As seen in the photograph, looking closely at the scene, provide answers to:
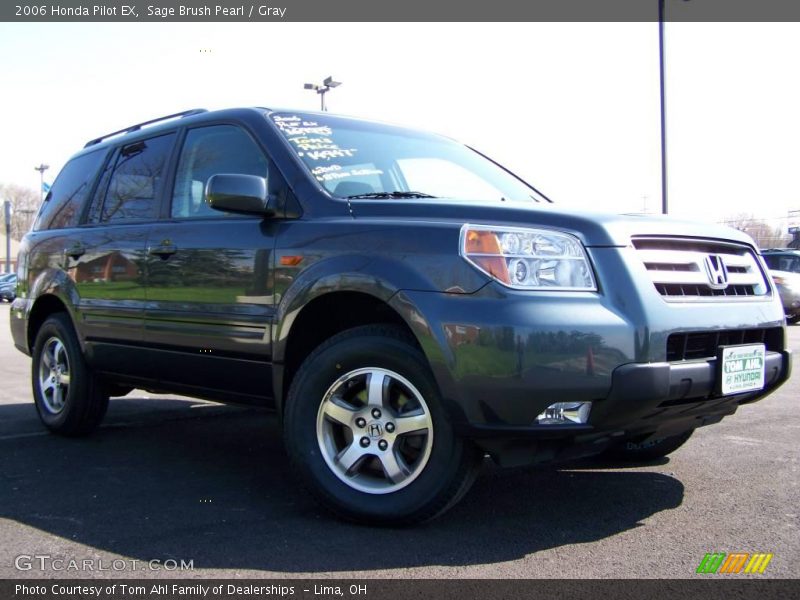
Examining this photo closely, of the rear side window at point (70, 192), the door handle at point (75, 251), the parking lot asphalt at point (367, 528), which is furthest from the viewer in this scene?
the rear side window at point (70, 192)

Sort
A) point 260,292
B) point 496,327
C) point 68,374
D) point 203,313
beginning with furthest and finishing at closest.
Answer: point 68,374
point 203,313
point 260,292
point 496,327

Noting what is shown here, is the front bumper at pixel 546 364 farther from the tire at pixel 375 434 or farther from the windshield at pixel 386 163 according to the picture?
the windshield at pixel 386 163

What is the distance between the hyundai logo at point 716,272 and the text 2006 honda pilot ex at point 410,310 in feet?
0.04

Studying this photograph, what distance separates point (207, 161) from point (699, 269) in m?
2.68

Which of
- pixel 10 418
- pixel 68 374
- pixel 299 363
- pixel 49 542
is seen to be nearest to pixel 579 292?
pixel 299 363

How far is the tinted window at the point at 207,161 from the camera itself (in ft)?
14.4

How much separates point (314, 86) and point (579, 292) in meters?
17.6

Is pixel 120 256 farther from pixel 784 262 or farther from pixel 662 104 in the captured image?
pixel 784 262

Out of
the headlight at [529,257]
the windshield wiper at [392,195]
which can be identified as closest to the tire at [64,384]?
the windshield wiper at [392,195]

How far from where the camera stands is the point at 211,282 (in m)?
4.23

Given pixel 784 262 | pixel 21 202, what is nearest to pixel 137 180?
pixel 784 262

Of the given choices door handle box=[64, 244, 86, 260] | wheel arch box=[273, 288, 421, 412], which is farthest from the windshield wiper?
door handle box=[64, 244, 86, 260]

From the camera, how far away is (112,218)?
17.3 ft

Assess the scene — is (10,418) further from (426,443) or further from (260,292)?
(426,443)
